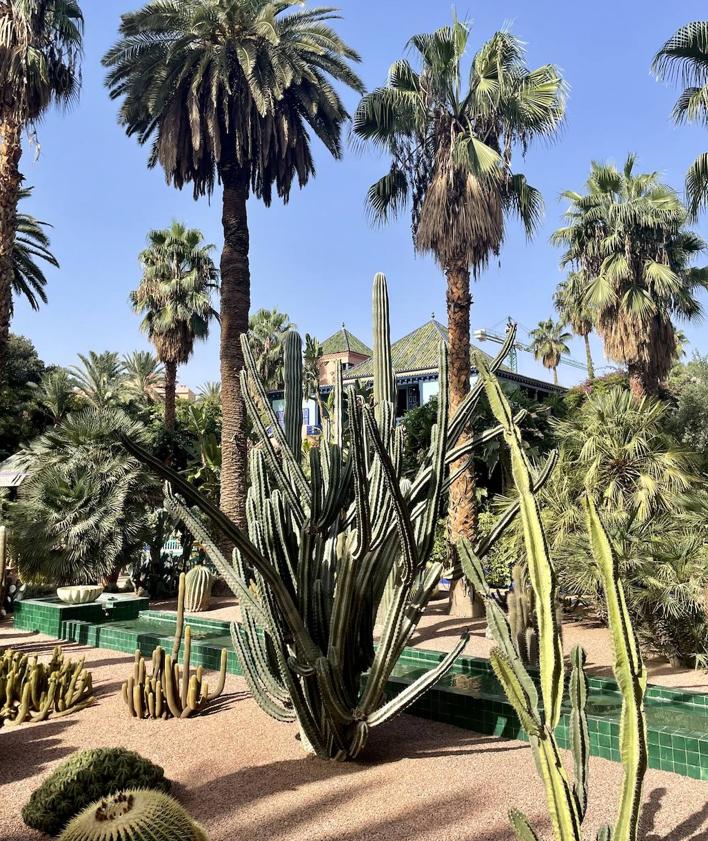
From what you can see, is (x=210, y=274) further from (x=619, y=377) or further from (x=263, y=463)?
(x=263, y=463)

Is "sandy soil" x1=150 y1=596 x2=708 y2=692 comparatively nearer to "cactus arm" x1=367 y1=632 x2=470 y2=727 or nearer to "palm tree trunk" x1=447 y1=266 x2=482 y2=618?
"palm tree trunk" x1=447 y1=266 x2=482 y2=618

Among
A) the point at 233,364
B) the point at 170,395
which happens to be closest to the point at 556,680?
the point at 233,364

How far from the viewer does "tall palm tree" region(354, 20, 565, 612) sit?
13188 millimetres

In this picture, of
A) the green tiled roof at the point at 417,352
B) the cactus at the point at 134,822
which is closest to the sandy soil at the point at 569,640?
the cactus at the point at 134,822

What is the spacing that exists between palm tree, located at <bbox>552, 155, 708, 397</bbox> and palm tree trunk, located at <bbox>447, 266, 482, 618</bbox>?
18.3ft

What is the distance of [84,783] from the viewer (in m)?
4.11

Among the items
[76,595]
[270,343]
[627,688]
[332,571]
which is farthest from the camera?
[270,343]

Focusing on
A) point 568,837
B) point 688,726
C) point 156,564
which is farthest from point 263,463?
point 156,564

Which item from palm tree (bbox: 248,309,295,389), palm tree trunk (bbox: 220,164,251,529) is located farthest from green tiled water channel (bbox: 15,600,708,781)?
palm tree (bbox: 248,309,295,389)

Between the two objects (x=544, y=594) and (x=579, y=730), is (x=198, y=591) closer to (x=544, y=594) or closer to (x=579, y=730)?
(x=579, y=730)

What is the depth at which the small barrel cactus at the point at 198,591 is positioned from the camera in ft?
43.1

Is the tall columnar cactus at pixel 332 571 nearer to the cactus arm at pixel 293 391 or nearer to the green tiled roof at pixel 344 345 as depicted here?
the cactus arm at pixel 293 391

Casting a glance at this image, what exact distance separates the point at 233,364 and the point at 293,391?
27.3ft

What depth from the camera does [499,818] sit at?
3.82m
